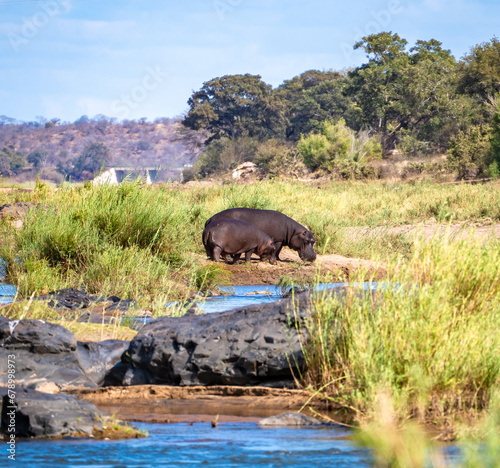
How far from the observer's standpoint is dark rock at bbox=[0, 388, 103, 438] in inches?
173

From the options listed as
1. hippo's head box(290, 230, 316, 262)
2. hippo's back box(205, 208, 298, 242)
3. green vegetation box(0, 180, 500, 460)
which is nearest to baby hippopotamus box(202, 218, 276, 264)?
green vegetation box(0, 180, 500, 460)

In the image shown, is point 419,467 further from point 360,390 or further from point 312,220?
point 312,220

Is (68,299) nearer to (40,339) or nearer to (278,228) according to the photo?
(40,339)

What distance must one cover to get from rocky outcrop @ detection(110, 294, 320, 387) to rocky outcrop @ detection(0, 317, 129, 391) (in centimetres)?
18

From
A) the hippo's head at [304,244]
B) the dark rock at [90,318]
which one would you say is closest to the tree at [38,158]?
the hippo's head at [304,244]

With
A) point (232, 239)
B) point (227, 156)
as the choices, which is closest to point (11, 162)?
point (227, 156)

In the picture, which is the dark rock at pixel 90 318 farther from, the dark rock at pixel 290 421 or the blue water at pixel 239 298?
the dark rock at pixel 290 421

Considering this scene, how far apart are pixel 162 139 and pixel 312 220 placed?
11995 cm

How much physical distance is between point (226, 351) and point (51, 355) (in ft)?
4.44

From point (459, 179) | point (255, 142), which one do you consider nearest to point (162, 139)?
point (255, 142)

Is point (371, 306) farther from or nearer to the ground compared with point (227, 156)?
nearer to the ground

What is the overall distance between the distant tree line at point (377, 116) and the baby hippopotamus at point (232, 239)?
20.5 metres

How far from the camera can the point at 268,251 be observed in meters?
13.9

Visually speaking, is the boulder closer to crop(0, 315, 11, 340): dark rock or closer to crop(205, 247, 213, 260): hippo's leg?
crop(205, 247, 213, 260): hippo's leg
